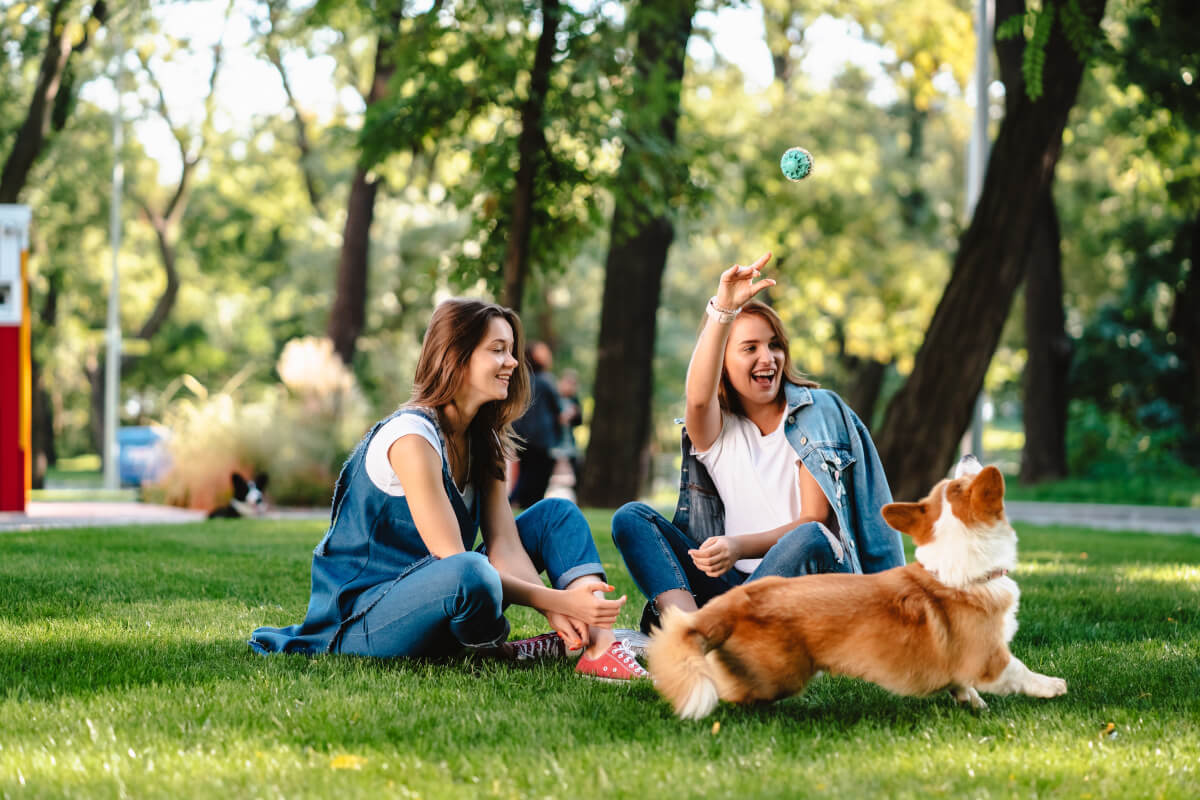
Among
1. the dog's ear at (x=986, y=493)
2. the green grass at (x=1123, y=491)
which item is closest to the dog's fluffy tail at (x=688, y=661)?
the dog's ear at (x=986, y=493)

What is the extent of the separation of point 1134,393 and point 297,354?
52.2ft

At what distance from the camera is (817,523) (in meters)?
4.26

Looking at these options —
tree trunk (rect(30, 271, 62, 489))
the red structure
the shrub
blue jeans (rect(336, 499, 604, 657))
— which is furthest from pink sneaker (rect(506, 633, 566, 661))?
the shrub

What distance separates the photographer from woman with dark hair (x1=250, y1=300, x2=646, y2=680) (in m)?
4.16

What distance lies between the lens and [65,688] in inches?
156

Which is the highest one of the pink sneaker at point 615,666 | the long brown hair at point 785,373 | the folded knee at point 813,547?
the long brown hair at point 785,373

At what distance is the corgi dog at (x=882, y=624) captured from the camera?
3553 mm

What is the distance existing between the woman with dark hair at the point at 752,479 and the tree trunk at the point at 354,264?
16.0m

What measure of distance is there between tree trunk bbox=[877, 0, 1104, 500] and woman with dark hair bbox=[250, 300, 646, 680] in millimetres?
6863

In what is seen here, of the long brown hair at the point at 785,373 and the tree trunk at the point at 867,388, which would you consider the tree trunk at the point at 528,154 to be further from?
the tree trunk at the point at 867,388

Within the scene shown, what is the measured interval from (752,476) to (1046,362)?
56.8ft

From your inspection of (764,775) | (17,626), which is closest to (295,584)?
(17,626)

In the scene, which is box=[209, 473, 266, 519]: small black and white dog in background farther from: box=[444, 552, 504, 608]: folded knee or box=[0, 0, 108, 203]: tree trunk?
box=[444, 552, 504, 608]: folded knee

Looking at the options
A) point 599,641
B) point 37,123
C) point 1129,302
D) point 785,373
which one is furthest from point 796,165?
point 1129,302
